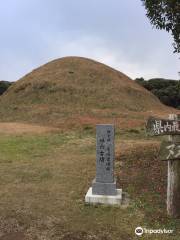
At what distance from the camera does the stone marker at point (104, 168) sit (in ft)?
24.2

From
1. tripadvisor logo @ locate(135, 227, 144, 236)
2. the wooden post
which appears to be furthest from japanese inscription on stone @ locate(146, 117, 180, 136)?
tripadvisor logo @ locate(135, 227, 144, 236)

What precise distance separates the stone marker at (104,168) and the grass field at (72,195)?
0.30m

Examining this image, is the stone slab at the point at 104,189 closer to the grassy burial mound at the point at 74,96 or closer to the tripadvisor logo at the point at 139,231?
the tripadvisor logo at the point at 139,231

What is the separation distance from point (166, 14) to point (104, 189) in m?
4.32

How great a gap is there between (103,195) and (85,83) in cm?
2321

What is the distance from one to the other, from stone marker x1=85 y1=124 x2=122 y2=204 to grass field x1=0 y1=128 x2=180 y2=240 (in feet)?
1.00

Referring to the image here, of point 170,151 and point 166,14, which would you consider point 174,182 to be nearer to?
point 170,151

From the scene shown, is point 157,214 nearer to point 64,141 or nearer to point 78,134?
point 64,141

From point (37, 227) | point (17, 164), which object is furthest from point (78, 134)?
point (37, 227)

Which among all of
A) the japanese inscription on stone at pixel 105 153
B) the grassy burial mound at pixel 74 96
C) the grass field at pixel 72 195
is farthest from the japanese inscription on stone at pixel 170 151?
the grassy burial mound at pixel 74 96

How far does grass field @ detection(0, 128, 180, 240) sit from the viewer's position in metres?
6.14

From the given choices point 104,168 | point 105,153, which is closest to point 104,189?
point 104,168

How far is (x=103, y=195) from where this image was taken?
24.2ft

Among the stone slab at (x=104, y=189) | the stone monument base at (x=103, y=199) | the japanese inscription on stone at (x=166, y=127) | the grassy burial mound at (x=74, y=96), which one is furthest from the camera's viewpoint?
the grassy burial mound at (x=74, y=96)
